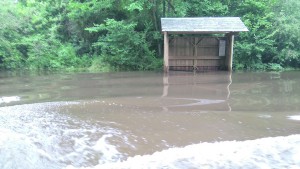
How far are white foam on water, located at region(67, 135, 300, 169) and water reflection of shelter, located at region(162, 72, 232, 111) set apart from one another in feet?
7.97

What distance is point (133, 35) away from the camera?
16.9 m

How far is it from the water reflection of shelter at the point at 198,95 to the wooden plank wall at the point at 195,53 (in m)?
4.33

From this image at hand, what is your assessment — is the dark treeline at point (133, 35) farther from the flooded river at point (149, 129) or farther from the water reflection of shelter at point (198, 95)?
the flooded river at point (149, 129)

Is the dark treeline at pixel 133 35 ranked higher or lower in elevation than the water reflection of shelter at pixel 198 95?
higher

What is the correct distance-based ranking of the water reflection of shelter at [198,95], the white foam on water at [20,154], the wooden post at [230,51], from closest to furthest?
the white foam on water at [20,154] < the water reflection of shelter at [198,95] < the wooden post at [230,51]

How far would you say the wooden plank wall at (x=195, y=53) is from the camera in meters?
16.2

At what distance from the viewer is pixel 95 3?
57.4ft

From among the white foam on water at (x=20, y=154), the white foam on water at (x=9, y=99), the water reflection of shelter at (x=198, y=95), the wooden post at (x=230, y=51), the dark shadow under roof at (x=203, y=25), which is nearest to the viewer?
the white foam on water at (x=20, y=154)

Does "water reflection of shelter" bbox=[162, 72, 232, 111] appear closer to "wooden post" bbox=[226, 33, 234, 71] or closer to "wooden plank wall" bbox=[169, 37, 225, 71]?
"wooden post" bbox=[226, 33, 234, 71]

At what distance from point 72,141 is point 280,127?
405 centimetres

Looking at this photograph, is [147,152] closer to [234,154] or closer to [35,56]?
[234,154]

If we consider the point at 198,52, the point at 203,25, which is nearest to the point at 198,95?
the point at 203,25

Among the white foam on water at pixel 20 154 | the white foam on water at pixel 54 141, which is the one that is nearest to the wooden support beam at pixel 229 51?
the white foam on water at pixel 54 141

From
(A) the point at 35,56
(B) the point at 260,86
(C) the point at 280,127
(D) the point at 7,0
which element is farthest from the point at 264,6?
(D) the point at 7,0
